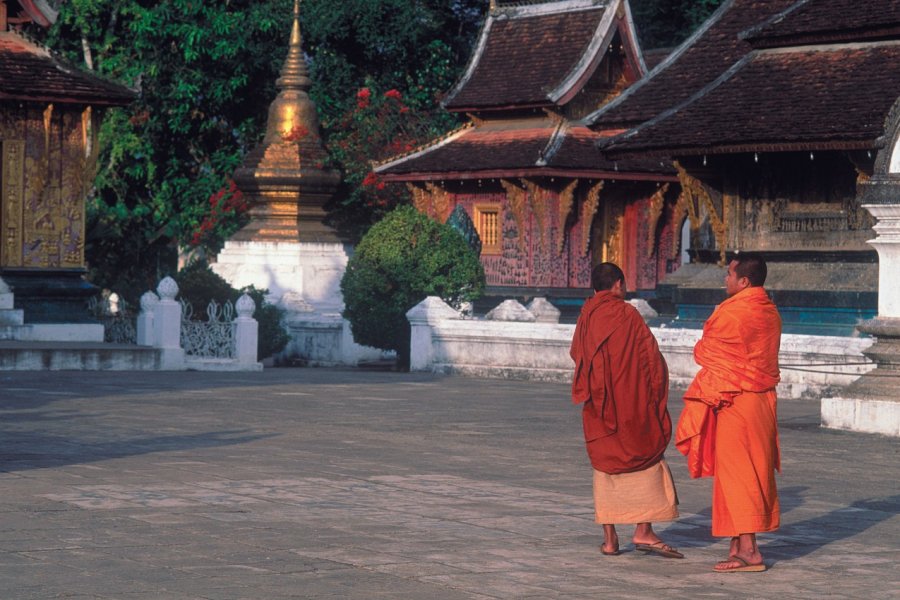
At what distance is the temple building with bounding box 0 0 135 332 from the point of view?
2478 centimetres

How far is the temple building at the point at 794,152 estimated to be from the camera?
2239cm

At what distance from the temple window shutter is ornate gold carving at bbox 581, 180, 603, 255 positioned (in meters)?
1.83

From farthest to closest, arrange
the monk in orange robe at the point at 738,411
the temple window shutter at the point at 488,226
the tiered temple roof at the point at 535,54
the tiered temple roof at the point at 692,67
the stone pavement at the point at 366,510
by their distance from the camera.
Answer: the temple window shutter at the point at 488,226 → the tiered temple roof at the point at 535,54 → the tiered temple roof at the point at 692,67 → the monk in orange robe at the point at 738,411 → the stone pavement at the point at 366,510

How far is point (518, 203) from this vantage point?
109ft

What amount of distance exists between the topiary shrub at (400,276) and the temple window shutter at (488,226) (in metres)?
7.86

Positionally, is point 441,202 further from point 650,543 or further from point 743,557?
point 743,557

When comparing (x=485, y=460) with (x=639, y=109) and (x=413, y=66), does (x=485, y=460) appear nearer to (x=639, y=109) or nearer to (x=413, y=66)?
(x=639, y=109)

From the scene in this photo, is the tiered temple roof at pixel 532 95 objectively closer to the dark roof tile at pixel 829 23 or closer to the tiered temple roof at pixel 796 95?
the tiered temple roof at pixel 796 95

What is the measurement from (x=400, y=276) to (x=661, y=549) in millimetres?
17016

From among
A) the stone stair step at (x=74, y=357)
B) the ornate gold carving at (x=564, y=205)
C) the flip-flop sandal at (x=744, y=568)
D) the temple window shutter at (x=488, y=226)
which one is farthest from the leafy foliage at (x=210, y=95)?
the flip-flop sandal at (x=744, y=568)

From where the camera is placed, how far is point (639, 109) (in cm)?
2695

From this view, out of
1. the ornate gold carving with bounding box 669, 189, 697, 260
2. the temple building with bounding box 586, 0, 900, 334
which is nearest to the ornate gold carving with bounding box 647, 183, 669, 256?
the ornate gold carving with bounding box 669, 189, 697, 260

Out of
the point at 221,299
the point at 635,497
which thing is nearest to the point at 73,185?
the point at 221,299

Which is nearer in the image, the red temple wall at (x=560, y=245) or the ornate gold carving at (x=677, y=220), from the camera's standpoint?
the red temple wall at (x=560, y=245)
